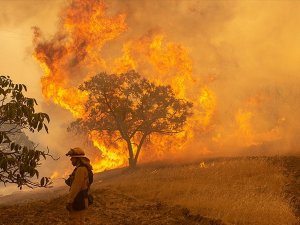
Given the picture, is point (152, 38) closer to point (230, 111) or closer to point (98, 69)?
point (98, 69)

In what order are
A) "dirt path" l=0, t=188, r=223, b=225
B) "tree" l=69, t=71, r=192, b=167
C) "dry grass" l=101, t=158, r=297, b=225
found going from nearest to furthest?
"dirt path" l=0, t=188, r=223, b=225 < "dry grass" l=101, t=158, r=297, b=225 < "tree" l=69, t=71, r=192, b=167

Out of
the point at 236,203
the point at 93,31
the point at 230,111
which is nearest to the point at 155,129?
the point at 93,31

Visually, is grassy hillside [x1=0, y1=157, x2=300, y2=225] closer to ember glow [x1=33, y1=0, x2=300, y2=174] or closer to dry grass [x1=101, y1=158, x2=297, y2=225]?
dry grass [x1=101, y1=158, x2=297, y2=225]

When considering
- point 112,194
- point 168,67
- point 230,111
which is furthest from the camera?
point 230,111

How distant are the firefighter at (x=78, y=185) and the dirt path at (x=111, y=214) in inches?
150

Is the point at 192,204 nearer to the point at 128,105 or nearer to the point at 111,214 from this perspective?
the point at 111,214

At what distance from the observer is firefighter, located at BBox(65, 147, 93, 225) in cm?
825

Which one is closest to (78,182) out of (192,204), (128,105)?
→ (192,204)

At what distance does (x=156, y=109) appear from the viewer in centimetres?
3622

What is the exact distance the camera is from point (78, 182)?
8.26 meters

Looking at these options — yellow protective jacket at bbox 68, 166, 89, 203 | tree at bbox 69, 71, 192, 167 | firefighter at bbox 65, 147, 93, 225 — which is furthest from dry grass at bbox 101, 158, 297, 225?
tree at bbox 69, 71, 192, 167

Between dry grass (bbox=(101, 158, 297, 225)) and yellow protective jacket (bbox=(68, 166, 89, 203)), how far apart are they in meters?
5.48

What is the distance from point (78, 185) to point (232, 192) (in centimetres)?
943

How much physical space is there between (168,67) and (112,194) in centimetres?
3139
